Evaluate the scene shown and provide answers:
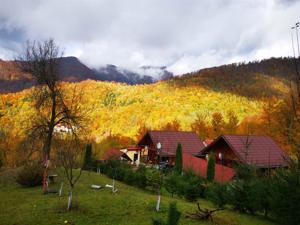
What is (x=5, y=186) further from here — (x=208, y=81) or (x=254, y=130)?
(x=208, y=81)

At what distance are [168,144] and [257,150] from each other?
13435 mm

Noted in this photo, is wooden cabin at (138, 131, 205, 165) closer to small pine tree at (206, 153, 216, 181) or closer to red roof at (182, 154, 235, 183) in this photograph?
red roof at (182, 154, 235, 183)

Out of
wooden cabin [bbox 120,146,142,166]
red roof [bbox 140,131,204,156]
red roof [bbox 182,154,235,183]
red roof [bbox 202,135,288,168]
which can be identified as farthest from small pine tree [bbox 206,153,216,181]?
wooden cabin [bbox 120,146,142,166]

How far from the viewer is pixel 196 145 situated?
44031 mm

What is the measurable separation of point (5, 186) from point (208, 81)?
120 metres

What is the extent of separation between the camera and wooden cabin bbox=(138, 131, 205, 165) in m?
42.1

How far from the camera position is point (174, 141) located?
43625mm

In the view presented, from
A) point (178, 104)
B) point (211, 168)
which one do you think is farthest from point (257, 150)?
point (178, 104)

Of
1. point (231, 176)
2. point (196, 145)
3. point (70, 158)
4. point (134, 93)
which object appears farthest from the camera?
point (134, 93)

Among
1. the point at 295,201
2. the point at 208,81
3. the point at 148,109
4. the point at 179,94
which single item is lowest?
the point at 295,201

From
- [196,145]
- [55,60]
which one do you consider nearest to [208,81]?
[196,145]

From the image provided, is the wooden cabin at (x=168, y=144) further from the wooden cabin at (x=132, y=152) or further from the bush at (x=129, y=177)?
the bush at (x=129, y=177)

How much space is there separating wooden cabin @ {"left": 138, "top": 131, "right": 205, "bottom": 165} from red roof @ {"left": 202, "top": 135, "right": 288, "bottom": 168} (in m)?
8.25

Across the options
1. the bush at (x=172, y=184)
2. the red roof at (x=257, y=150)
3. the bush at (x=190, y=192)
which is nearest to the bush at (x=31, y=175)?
the bush at (x=172, y=184)
